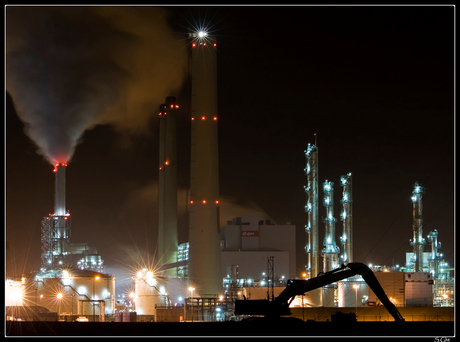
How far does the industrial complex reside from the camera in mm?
51531

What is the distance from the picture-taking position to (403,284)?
54562 millimetres

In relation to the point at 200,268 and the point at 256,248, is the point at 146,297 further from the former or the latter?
the point at 256,248

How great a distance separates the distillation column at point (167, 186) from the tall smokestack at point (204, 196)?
926 inches

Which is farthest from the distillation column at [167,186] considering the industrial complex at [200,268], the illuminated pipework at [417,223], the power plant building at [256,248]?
the illuminated pipework at [417,223]

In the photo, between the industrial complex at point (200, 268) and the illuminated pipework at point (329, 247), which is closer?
the industrial complex at point (200, 268)

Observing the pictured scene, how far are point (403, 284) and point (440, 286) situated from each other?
2007 cm

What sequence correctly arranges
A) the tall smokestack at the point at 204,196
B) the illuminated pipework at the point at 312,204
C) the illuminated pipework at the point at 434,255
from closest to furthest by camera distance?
the tall smokestack at the point at 204,196, the illuminated pipework at the point at 312,204, the illuminated pipework at the point at 434,255

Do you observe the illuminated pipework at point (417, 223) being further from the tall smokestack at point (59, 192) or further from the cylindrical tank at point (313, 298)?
the tall smokestack at point (59, 192)

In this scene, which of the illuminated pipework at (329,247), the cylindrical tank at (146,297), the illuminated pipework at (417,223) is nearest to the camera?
the cylindrical tank at (146,297)

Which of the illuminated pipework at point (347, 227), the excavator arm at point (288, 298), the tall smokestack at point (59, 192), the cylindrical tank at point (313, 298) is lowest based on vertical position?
the cylindrical tank at point (313, 298)

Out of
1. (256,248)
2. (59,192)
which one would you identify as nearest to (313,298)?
(256,248)

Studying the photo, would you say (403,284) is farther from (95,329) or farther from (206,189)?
(95,329)

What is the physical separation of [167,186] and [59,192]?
12108mm

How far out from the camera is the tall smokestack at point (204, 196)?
51.6m
